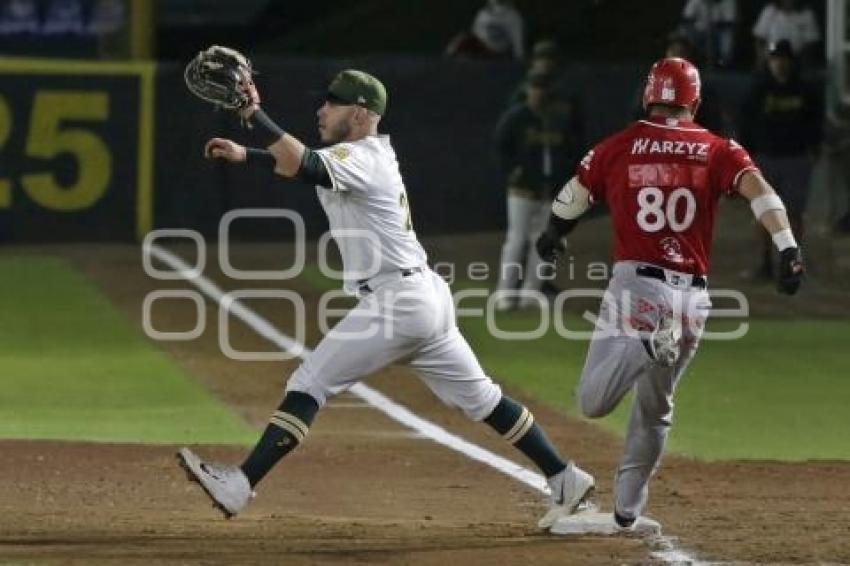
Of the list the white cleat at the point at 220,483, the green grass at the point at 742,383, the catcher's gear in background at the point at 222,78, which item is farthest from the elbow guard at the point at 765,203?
the green grass at the point at 742,383

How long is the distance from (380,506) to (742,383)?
5.60 metres

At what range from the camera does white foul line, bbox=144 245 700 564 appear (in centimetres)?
1105

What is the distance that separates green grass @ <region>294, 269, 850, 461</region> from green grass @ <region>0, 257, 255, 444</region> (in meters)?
2.39

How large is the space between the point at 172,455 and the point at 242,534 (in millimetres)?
2644

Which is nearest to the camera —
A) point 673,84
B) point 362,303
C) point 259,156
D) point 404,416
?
point 259,156

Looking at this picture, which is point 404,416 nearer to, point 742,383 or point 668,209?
Result: point 742,383

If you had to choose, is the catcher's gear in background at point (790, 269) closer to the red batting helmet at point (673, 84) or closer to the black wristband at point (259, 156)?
the red batting helmet at point (673, 84)

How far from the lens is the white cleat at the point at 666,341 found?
945 cm

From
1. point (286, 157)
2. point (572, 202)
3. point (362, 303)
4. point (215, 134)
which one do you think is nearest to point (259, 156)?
point (286, 157)

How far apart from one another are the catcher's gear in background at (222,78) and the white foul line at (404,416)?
8.66ft

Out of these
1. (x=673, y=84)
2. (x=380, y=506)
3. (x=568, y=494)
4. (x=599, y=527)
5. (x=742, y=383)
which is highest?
(x=673, y=84)

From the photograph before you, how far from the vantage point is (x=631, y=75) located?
25.3 metres

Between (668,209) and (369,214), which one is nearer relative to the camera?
(668,209)

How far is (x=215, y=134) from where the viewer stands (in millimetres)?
25062
